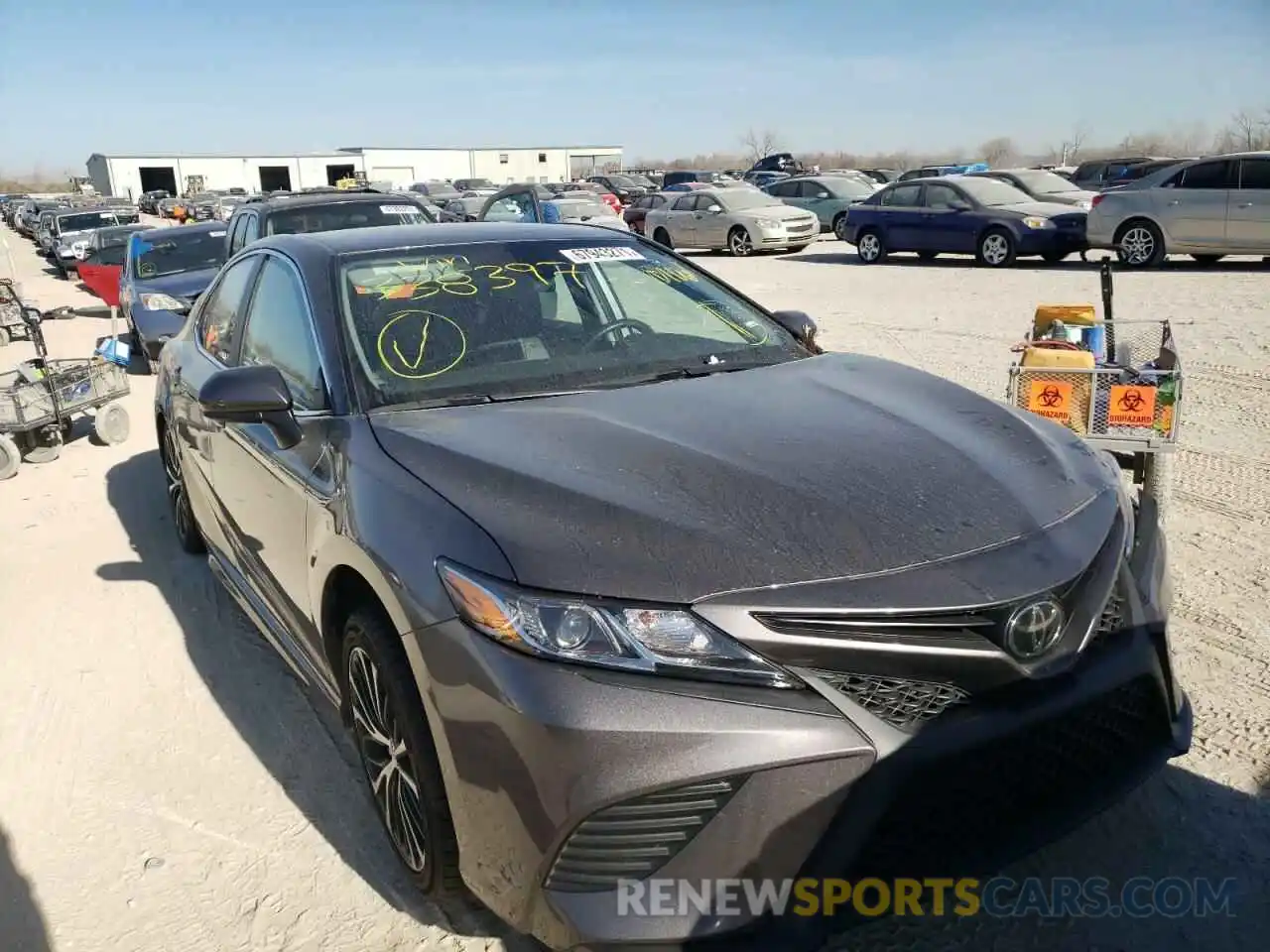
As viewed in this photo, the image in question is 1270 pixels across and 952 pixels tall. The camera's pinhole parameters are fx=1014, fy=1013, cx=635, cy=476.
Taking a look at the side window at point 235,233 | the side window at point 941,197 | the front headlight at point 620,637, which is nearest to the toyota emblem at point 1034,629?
the front headlight at point 620,637

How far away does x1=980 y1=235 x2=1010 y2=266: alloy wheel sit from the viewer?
16.7 metres

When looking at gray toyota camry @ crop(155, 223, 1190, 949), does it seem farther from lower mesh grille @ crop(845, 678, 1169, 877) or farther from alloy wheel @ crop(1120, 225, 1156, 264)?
alloy wheel @ crop(1120, 225, 1156, 264)

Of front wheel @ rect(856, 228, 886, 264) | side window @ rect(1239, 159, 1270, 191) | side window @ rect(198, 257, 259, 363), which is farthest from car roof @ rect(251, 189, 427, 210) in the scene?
side window @ rect(1239, 159, 1270, 191)

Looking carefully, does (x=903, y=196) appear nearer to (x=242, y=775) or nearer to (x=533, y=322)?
(x=533, y=322)

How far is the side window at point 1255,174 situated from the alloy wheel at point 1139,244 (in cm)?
131

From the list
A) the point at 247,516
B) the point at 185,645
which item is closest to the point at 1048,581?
the point at 247,516

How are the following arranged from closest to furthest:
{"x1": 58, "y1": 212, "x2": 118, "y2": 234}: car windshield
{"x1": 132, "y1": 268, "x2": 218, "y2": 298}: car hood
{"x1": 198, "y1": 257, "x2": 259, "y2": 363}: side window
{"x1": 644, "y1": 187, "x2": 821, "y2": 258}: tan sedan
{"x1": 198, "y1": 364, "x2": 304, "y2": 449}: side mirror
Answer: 1. {"x1": 198, "y1": 364, "x2": 304, "y2": 449}: side mirror
2. {"x1": 198, "y1": 257, "x2": 259, "y2": 363}: side window
3. {"x1": 132, "y1": 268, "x2": 218, "y2": 298}: car hood
4. {"x1": 644, "y1": 187, "x2": 821, "y2": 258}: tan sedan
5. {"x1": 58, "y1": 212, "x2": 118, "y2": 234}: car windshield

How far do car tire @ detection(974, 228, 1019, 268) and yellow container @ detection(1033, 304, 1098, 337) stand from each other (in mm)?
12449

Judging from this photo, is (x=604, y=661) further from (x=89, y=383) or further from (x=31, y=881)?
(x=89, y=383)

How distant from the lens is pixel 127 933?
2.61m

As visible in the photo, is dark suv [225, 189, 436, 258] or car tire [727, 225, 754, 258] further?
car tire [727, 225, 754, 258]

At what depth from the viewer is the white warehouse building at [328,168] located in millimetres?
84938

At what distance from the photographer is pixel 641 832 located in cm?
189

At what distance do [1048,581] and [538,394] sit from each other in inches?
61.2
